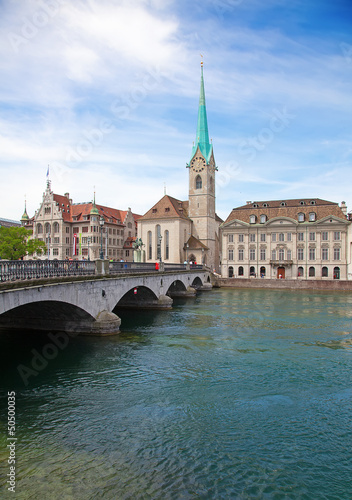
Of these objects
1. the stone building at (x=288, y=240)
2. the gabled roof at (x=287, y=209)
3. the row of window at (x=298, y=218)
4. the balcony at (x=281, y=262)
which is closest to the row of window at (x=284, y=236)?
the stone building at (x=288, y=240)

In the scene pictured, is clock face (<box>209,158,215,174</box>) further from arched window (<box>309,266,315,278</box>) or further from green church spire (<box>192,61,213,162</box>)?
arched window (<box>309,266,315,278</box>)

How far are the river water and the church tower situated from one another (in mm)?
57819

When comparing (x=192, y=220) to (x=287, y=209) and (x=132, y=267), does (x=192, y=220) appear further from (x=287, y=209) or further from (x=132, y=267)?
(x=132, y=267)

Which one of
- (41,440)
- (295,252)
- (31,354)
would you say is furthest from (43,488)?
(295,252)

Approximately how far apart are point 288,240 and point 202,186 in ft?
71.7

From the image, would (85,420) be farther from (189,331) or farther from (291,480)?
(189,331)

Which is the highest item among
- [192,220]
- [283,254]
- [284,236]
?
[192,220]

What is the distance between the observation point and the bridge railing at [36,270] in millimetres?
16266

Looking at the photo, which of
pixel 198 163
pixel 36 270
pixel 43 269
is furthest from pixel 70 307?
pixel 198 163

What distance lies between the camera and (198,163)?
3221 inches

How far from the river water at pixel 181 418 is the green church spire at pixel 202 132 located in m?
63.8

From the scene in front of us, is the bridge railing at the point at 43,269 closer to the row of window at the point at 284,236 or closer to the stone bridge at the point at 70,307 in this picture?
the stone bridge at the point at 70,307

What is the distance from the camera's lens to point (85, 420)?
12.2 m

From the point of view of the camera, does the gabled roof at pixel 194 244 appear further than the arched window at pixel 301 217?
Yes
